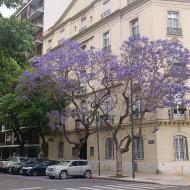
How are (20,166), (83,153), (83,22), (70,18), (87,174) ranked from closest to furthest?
(87,174) < (20,166) < (83,153) < (83,22) < (70,18)

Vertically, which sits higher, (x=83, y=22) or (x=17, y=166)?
(x=83, y=22)

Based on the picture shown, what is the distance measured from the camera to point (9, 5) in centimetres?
1332

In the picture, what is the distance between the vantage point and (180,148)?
30.7 meters

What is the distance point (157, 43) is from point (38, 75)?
10.6 m

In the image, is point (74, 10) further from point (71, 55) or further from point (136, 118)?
point (136, 118)

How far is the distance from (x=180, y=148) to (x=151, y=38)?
980 cm

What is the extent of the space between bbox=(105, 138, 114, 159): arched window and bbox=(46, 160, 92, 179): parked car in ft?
21.7

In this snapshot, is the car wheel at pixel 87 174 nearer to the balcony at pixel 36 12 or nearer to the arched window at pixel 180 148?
the arched window at pixel 180 148

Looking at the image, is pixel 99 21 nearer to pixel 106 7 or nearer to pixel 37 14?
pixel 106 7

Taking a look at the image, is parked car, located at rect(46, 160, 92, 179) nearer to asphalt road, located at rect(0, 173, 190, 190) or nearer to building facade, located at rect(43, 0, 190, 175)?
asphalt road, located at rect(0, 173, 190, 190)

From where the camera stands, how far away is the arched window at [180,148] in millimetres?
30341

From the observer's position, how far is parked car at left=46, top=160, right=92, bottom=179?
26906mm


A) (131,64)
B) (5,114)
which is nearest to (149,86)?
(131,64)

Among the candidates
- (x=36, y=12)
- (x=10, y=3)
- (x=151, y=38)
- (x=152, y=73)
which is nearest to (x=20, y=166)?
(x=152, y=73)
